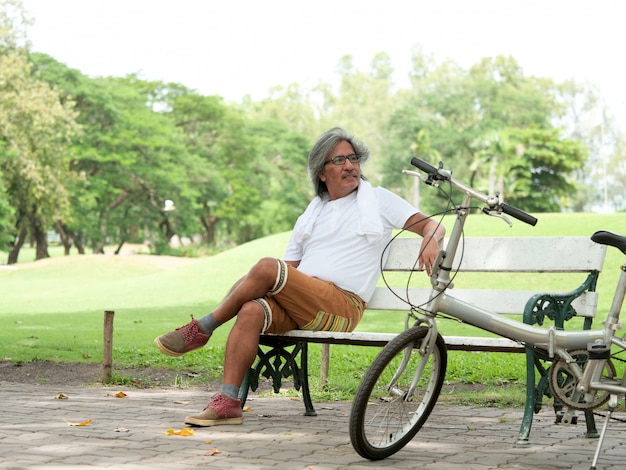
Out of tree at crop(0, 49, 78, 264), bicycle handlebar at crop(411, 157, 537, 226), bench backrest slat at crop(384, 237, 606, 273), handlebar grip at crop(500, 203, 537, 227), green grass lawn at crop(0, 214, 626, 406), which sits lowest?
green grass lawn at crop(0, 214, 626, 406)

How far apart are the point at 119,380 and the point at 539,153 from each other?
180 feet

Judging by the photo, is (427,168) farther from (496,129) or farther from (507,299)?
(496,129)

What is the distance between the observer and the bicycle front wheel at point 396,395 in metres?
4.39

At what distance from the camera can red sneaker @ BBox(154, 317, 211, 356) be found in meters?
5.50

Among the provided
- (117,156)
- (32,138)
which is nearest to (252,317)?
(32,138)

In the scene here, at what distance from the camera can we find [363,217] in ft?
19.0

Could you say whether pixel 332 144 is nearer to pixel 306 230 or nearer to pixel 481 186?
pixel 306 230

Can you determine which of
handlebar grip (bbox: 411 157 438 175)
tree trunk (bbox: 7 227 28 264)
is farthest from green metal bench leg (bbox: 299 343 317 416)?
tree trunk (bbox: 7 227 28 264)

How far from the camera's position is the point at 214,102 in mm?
55938

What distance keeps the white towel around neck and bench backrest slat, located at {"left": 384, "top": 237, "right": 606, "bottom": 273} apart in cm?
34

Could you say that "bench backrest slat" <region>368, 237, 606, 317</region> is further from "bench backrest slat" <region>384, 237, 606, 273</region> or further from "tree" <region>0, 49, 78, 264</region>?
"tree" <region>0, 49, 78, 264</region>

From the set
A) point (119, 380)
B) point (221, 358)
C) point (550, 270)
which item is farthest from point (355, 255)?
point (221, 358)

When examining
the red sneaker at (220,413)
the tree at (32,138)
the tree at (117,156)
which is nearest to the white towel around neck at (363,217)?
the red sneaker at (220,413)

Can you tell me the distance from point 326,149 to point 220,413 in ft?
5.70
